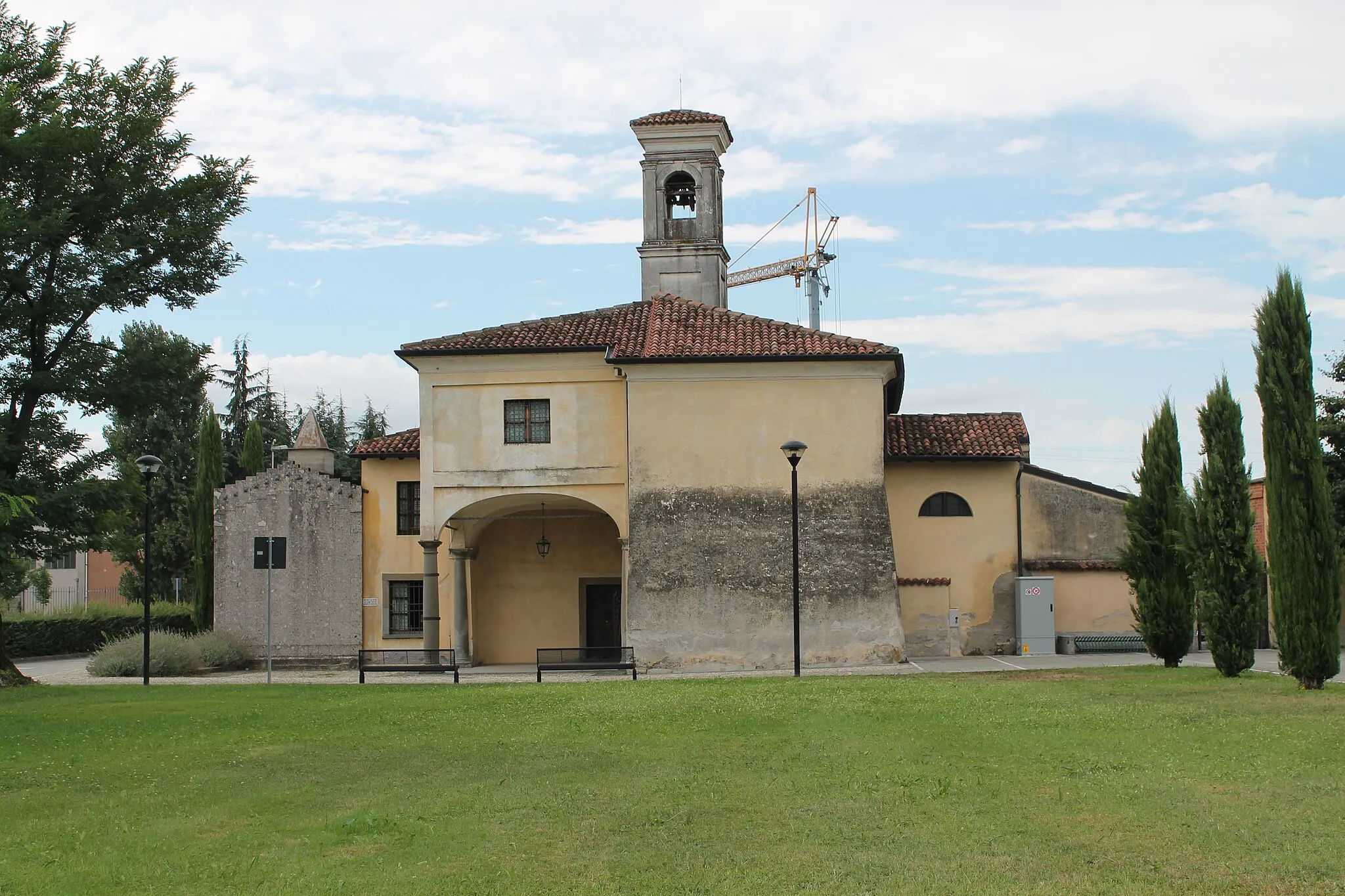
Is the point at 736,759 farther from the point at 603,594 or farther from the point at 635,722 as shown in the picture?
the point at 603,594

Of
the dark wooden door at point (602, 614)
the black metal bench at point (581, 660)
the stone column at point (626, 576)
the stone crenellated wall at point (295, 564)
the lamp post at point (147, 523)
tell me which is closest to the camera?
the lamp post at point (147, 523)

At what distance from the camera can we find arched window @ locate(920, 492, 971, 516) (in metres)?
31.4

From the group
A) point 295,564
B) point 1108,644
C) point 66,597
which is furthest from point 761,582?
point 66,597

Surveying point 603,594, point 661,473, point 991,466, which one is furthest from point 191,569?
point 991,466

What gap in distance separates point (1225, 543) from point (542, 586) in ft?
59.1

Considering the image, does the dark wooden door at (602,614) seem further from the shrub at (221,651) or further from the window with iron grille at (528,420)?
the shrub at (221,651)

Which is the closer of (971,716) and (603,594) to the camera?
(971,716)

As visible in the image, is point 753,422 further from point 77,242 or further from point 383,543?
point 77,242

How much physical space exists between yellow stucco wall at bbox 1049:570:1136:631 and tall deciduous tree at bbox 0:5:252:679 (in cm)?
2012

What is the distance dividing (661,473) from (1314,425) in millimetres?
15004

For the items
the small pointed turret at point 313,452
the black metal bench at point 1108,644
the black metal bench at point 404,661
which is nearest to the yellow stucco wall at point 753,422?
the black metal bench at point 404,661

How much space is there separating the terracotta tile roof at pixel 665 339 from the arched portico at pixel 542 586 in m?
4.63

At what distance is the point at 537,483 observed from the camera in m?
30.0

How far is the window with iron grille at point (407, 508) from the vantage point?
33250 millimetres
